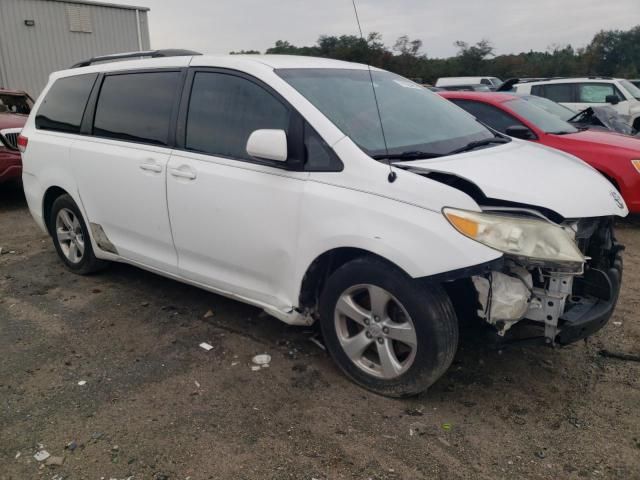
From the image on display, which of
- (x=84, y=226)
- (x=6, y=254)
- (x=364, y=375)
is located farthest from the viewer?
(x=6, y=254)

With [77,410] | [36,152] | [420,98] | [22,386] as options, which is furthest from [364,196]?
[36,152]

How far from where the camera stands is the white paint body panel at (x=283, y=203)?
269cm

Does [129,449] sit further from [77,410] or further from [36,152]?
[36,152]

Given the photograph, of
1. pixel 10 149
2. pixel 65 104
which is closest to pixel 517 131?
pixel 65 104

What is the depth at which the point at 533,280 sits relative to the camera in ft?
9.22

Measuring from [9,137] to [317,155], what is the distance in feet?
21.2

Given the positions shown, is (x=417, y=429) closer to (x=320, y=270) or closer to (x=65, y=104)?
(x=320, y=270)

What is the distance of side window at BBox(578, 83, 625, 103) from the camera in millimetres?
11539

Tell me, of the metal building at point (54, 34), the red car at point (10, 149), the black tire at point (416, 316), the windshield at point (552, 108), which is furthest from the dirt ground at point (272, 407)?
the metal building at point (54, 34)

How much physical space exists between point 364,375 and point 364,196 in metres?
1.01

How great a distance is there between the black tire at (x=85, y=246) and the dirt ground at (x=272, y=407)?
689 millimetres

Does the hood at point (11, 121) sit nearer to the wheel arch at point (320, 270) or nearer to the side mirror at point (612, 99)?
the wheel arch at point (320, 270)

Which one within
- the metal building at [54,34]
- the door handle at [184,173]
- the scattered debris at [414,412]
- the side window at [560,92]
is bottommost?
the scattered debris at [414,412]

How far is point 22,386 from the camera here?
320 cm
